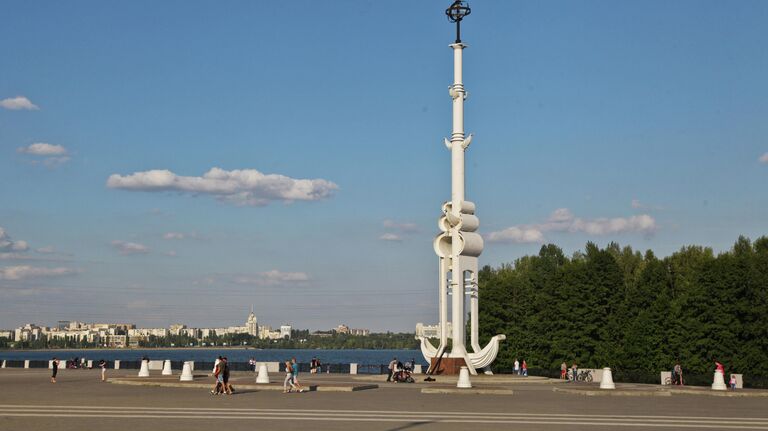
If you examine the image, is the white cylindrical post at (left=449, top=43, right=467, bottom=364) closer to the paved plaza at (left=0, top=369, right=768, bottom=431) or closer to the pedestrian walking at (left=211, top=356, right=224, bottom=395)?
the paved plaza at (left=0, top=369, right=768, bottom=431)

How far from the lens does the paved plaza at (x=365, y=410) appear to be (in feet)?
79.8

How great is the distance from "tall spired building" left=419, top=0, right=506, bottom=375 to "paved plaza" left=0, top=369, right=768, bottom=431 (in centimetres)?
1604

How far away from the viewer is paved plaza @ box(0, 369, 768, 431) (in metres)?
24.3

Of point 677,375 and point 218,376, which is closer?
point 218,376

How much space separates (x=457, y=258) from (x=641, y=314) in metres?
19.0

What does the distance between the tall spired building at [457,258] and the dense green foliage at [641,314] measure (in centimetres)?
1502

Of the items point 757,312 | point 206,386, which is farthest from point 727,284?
point 206,386

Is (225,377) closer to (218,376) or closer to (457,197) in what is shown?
(218,376)

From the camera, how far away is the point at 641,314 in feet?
228

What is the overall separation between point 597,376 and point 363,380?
18.3 metres

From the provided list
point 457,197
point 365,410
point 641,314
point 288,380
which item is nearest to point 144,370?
point 288,380

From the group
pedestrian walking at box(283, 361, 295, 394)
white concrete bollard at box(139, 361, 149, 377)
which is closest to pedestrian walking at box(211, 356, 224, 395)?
pedestrian walking at box(283, 361, 295, 394)

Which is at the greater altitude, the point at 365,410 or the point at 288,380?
the point at 288,380

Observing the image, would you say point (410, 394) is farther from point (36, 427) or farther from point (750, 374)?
point (750, 374)
